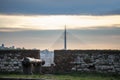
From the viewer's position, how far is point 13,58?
25.9m

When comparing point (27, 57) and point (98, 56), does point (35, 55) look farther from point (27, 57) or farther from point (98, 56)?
point (98, 56)

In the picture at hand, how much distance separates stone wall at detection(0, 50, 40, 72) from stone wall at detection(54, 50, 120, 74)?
1422 mm

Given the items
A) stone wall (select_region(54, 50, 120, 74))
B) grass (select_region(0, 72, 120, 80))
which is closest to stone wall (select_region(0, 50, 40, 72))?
stone wall (select_region(54, 50, 120, 74))

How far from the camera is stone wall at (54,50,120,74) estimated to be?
82.0 ft

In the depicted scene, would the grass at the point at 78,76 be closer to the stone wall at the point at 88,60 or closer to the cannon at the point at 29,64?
the stone wall at the point at 88,60

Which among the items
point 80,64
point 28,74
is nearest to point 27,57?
point 28,74

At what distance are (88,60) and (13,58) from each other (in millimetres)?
4174

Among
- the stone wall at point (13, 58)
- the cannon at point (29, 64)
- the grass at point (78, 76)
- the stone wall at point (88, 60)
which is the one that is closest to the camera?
the grass at point (78, 76)

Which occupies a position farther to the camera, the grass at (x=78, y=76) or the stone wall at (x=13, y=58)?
the stone wall at (x=13, y=58)

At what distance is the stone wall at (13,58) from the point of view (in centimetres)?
2575

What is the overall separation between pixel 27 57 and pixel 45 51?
2.57 meters

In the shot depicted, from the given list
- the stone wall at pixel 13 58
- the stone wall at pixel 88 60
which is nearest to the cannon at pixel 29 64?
the stone wall at pixel 13 58

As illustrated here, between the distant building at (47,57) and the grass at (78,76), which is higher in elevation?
the distant building at (47,57)

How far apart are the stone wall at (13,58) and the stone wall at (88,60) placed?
1.42 metres
